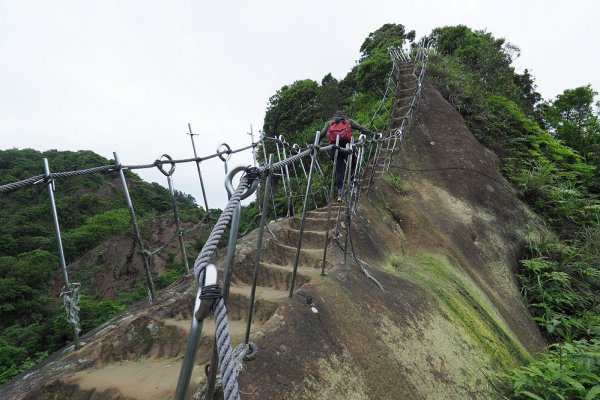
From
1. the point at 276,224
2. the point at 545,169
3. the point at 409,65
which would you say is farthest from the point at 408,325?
the point at 409,65

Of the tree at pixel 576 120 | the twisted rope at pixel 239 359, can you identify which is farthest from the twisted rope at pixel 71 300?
the tree at pixel 576 120

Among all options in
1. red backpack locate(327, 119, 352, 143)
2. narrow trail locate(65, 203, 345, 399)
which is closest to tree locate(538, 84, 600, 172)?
red backpack locate(327, 119, 352, 143)

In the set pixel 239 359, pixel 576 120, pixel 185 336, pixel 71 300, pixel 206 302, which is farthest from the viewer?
pixel 576 120

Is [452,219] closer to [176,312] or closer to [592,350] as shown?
[592,350]

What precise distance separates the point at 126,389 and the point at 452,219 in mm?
6137

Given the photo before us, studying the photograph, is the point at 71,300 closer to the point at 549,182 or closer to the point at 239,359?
the point at 239,359

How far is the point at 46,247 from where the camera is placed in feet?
66.1

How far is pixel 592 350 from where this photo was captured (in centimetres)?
316

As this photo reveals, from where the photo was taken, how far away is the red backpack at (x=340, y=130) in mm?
5348

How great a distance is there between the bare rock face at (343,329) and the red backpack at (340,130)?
123 cm

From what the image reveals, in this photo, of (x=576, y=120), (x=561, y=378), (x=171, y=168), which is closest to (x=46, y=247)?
(x=171, y=168)

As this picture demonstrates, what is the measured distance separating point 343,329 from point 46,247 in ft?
77.3

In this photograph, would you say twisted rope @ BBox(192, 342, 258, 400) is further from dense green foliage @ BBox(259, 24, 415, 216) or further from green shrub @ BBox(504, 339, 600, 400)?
dense green foliage @ BBox(259, 24, 415, 216)

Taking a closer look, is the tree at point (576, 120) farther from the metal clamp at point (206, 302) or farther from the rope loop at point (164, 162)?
the metal clamp at point (206, 302)
